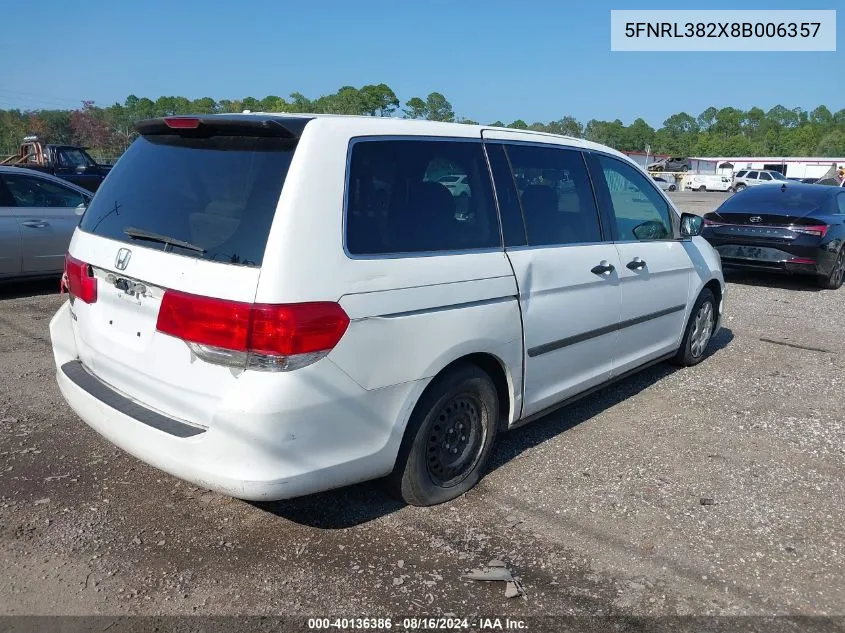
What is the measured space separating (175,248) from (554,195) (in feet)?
7.13

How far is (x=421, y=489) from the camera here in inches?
131

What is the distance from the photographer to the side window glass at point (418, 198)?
2918mm

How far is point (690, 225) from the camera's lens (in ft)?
17.2

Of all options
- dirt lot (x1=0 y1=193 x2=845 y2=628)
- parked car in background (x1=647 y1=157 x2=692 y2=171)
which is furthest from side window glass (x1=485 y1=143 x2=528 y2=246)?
parked car in background (x1=647 y1=157 x2=692 y2=171)

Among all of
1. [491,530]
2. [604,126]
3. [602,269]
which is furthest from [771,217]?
[604,126]

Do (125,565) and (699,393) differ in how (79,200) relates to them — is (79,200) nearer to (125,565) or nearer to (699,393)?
(125,565)

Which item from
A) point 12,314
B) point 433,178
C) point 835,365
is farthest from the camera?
point 12,314

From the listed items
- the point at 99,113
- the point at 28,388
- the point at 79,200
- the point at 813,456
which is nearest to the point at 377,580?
the point at 813,456

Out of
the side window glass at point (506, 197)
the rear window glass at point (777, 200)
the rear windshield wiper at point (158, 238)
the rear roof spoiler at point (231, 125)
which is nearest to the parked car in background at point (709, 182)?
the rear window glass at point (777, 200)

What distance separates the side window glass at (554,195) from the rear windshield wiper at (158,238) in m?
1.75

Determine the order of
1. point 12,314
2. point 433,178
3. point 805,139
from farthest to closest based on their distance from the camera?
point 805,139, point 12,314, point 433,178

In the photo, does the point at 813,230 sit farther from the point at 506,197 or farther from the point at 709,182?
the point at 709,182

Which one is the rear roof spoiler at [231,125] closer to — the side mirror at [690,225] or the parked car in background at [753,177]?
the side mirror at [690,225]

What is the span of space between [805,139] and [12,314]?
133801 mm
